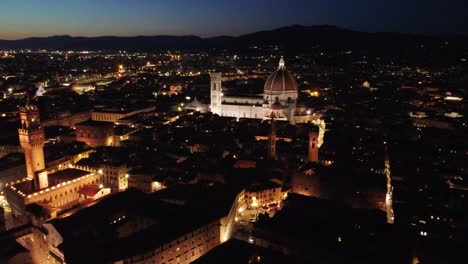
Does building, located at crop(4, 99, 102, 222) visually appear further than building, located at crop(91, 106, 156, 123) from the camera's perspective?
No

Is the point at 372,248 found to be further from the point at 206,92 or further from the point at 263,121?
the point at 206,92

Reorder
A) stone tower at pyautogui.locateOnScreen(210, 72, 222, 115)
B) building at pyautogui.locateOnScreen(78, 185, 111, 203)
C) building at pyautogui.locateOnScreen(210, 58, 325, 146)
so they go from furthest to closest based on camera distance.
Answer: stone tower at pyautogui.locateOnScreen(210, 72, 222, 115)
building at pyautogui.locateOnScreen(210, 58, 325, 146)
building at pyautogui.locateOnScreen(78, 185, 111, 203)

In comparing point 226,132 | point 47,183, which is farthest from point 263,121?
point 47,183

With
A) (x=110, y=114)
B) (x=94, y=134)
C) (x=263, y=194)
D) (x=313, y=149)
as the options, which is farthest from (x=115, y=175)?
(x=110, y=114)

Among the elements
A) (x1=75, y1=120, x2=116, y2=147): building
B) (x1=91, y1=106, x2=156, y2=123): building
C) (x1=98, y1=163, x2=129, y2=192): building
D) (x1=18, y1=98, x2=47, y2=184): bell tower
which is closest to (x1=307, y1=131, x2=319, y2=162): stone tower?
(x1=98, y1=163, x2=129, y2=192): building

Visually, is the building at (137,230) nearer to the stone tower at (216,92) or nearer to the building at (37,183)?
the building at (37,183)

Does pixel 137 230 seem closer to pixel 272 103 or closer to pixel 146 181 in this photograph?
pixel 146 181

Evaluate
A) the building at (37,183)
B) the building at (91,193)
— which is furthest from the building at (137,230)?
the building at (37,183)

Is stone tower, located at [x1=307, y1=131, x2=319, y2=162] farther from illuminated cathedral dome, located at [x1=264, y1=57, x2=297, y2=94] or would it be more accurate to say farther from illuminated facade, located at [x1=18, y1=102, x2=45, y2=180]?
illuminated cathedral dome, located at [x1=264, y1=57, x2=297, y2=94]
